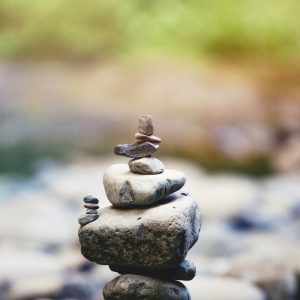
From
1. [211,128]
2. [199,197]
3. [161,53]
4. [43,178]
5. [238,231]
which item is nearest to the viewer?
[238,231]

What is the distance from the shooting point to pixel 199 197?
1002 centimetres

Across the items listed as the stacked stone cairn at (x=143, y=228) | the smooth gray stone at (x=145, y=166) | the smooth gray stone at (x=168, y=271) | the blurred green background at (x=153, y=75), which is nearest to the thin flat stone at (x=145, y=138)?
the stacked stone cairn at (x=143, y=228)

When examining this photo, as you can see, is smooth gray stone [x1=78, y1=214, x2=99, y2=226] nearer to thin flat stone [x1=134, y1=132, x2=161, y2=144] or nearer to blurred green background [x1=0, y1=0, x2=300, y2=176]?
thin flat stone [x1=134, y1=132, x2=161, y2=144]

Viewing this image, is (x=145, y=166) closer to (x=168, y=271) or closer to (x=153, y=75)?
(x=168, y=271)

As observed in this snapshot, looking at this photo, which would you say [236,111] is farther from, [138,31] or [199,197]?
[199,197]

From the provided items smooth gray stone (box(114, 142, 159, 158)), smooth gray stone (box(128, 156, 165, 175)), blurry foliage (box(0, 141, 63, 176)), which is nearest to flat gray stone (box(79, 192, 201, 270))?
smooth gray stone (box(128, 156, 165, 175))

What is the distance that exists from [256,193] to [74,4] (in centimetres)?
861

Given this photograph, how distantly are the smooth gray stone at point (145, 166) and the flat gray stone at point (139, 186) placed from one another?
0.12ft

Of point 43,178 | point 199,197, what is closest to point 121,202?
point 199,197

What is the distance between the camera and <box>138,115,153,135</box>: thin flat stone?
13.0ft

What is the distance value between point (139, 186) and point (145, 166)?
0.61 feet

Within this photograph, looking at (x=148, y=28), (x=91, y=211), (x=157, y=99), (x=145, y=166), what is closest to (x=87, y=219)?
(x=91, y=211)

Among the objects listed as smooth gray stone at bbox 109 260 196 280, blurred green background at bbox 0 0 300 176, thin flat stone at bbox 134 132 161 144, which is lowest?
smooth gray stone at bbox 109 260 196 280

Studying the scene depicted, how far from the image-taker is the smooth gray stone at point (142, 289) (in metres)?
3.83
